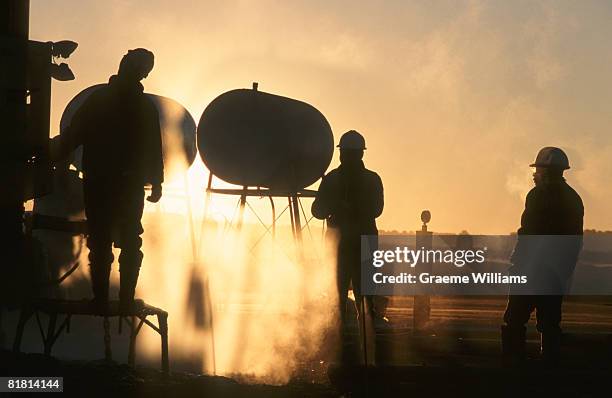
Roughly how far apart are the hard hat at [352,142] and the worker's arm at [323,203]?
43cm

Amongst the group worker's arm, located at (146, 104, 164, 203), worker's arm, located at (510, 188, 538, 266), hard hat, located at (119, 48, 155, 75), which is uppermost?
hard hat, located at (119, 48, 155, 75)

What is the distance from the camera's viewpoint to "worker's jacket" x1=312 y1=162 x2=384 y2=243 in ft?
42.9

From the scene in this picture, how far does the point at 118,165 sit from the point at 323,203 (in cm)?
372

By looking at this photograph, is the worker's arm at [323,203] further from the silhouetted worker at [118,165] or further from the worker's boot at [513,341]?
the silhouetted worker at [118,165]

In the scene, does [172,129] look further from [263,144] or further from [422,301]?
[422,301]

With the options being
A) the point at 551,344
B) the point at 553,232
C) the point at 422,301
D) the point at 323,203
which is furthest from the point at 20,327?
the point at 422,301

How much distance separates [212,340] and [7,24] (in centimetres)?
811

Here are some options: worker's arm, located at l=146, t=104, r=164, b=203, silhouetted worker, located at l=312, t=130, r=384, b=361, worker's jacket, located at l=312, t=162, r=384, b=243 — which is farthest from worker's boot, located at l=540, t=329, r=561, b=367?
worker's arm, located at l=146, t=104, r=164, b=203

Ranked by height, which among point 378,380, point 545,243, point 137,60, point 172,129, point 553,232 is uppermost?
point 172,129

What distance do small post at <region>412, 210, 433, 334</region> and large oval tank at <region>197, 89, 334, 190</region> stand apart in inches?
201

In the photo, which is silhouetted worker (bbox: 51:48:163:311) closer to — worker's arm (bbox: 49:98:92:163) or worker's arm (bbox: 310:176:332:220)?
worker's arm (bbox: 49:98:92:163)

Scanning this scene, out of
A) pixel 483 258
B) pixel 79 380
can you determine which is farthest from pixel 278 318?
pixel 483 258

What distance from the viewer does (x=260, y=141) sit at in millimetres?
25516

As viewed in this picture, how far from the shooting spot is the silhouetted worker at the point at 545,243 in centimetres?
1248
